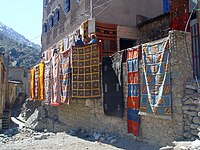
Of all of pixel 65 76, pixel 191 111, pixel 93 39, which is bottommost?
pixel 191 111

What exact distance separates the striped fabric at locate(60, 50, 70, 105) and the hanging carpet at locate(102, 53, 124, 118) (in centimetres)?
215

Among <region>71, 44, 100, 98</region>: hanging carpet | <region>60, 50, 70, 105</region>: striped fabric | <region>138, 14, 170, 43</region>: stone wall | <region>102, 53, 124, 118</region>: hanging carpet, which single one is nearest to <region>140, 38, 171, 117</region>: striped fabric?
<region>102, 53, 124, 118</region>: hanging carpet

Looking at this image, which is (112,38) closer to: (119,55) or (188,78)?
(119,55)

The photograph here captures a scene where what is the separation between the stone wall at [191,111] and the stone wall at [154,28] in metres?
4.37

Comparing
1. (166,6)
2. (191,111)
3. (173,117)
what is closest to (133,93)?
(173,117)

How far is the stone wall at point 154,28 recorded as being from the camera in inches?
380

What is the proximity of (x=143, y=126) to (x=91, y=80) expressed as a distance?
3.19m

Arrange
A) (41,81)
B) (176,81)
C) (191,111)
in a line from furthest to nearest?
(41,81), (176,81), (191,111)

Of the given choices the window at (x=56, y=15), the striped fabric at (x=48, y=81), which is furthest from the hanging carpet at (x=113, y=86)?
the window at (x=56, y=15)

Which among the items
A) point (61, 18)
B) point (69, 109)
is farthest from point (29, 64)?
point (69, 109)

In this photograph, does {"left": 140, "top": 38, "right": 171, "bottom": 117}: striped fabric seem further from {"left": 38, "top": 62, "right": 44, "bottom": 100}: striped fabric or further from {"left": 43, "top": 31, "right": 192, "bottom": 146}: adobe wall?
{"left": 38, "top": 62, "right": 44, "bottom": 100}: striped fabric

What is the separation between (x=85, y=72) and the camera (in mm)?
9523

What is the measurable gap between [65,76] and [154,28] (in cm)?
453

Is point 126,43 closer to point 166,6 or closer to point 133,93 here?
point 166,6
